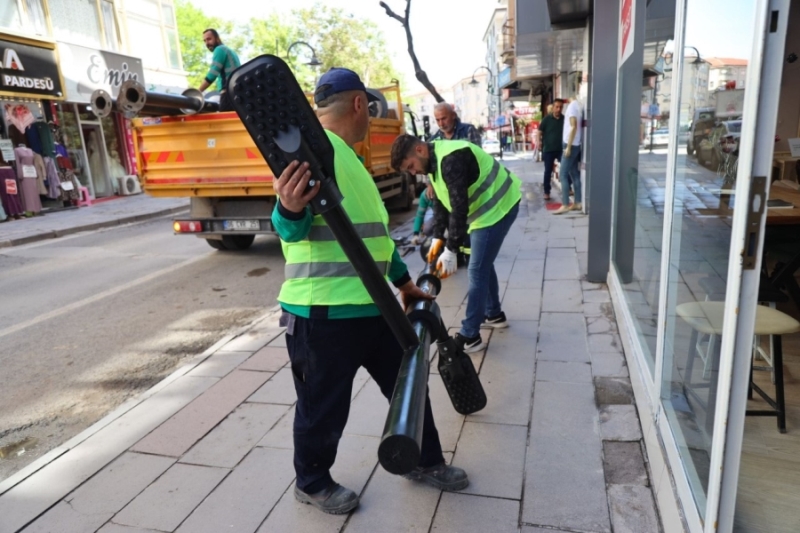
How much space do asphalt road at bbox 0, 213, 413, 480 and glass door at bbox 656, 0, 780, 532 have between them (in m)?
3.35

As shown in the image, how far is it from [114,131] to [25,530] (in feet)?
62.0

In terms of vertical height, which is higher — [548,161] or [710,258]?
[710,258]

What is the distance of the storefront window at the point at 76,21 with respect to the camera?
1583cm

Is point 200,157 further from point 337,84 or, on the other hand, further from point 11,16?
point 11,16

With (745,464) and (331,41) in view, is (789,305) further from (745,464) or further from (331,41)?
(331,41)

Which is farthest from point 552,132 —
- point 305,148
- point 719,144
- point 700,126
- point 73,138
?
point 73,138

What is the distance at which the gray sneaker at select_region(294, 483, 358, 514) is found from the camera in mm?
2369

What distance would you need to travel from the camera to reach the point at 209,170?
7086 millimetres

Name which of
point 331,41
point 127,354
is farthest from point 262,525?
point 331,41

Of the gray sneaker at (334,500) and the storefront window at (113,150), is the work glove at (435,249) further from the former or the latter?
the storefront window at (113,150)

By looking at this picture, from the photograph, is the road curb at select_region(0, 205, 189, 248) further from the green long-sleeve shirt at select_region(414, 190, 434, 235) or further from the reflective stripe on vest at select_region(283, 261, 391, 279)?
the reflective stripe on vest at select_region(283, 261, 391, 279)

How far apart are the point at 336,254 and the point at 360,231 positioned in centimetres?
13

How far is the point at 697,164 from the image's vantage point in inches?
95.9

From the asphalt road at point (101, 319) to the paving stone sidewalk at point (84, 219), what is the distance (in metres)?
1.56
